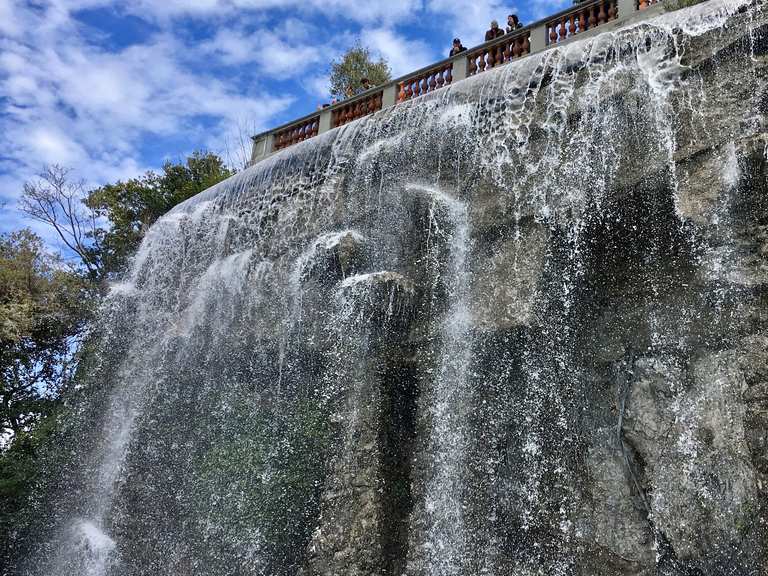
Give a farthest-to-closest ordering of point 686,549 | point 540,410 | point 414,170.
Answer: point 414,170 → point 540,410 → point 686,549

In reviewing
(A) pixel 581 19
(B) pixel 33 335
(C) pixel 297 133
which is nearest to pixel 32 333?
(B) pixel 33 335

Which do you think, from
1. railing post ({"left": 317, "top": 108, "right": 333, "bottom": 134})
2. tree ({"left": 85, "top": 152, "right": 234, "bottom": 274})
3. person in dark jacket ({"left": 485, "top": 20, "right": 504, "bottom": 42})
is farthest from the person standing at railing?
tree ({"left": 85, "top": 152, "right": 234, "bottom": 274})

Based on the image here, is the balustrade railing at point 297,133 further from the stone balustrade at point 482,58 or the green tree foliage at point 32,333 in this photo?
the green tree foliage at point 32,333

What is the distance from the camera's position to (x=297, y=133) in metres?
16.5

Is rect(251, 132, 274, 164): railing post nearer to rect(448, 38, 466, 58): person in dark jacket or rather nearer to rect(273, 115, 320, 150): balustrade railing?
rect(273, 115, 320, 150): balustrade railing

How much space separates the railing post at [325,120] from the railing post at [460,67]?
354 centimetres

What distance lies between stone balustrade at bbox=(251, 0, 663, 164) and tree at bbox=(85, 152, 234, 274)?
25.0 ft

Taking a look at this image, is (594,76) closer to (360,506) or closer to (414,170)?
(414,170)

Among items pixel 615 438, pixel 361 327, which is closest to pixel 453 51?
pixel 361 327

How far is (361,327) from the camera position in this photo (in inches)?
412

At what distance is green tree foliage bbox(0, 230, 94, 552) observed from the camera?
1703cm

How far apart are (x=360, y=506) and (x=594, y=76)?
25.3 ft

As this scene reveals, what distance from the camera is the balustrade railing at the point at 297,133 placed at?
1594 centimetres

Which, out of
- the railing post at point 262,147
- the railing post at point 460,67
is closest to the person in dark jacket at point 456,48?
the railing post at point 460,67
